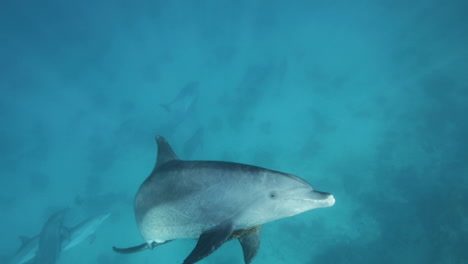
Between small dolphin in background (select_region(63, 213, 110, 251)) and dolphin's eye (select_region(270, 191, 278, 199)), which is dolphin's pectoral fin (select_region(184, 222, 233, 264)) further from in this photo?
small dolphin in background (select_region(63, 213, 110, 251))

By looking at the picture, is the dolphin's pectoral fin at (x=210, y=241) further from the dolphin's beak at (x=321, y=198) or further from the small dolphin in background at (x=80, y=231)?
the small dolphin in background at (x=80, y=231)

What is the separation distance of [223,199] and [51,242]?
14.9 meters

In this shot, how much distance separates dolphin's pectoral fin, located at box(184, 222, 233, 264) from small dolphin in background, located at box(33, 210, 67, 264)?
1431 cm

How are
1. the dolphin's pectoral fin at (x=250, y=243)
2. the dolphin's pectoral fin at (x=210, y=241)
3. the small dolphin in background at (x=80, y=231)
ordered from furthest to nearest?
the small dolphin in background at (x=80, y=231) → the dolphin's pectoral fin at (x=250, y=243) → the dolphin's pectoral fin at (x=210, y=241)

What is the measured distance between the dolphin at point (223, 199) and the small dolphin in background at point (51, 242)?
13.6 metres

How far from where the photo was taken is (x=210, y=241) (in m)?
2.51

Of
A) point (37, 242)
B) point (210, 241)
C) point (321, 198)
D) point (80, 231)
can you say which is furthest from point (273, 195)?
point (37, 242)

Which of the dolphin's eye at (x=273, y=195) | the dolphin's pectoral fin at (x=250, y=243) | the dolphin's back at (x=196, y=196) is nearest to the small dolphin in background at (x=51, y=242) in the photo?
the dolphin's back at (x=196, y=196)

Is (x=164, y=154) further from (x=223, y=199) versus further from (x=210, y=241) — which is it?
(x=210, y=241)

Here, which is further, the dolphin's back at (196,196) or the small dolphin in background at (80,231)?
the small dolphin in background at (80,231)

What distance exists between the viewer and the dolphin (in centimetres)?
247

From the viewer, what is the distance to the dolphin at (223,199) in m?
2.47

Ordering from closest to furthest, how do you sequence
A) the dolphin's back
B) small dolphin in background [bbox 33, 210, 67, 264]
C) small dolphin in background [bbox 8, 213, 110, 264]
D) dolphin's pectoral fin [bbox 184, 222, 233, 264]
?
dolphin's pectoral fin [bbox 184, 222, 233, 264]
the dolphin's back
small dolphin in background [bbox 33, 210, 67, 264]
small dolphin in background [bbox 8, 213, 110, 264]

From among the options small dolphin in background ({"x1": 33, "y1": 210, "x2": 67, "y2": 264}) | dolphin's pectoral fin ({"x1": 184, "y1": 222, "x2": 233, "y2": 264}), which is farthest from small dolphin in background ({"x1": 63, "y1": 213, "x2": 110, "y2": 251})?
dolphin's pectoral fin ({"x1": 184, "y1": 222, "x2": 233, "y2": 264})
